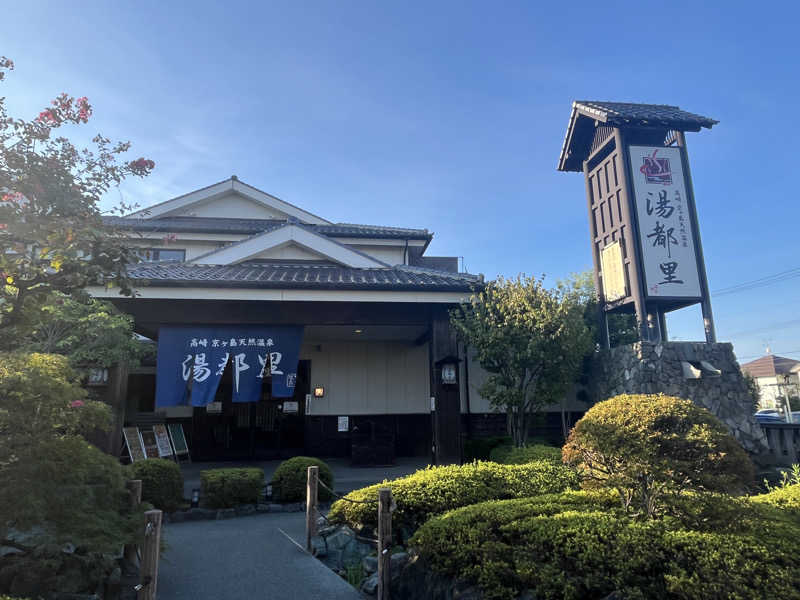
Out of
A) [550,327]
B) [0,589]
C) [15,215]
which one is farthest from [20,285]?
[550,327]

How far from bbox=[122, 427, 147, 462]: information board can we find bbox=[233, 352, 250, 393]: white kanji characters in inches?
150

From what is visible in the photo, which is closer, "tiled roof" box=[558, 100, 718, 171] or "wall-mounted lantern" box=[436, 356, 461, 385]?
"wall-mounted lantern" box=[436, 356, 461, 385]

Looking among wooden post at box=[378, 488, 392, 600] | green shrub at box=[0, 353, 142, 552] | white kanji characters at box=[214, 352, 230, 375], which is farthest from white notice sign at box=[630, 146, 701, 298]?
green shrub at box=[0, 353, 142, 552]

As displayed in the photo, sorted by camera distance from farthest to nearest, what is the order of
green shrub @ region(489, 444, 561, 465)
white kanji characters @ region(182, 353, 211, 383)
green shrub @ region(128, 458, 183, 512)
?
1. white kanji characters @ region(182, 353, 211, 383)
2. green shrub @ region(489, 444, 561, 465)
3. green shrub @ region(128, 458, 183, 512)

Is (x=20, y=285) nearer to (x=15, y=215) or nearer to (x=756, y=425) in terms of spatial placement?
(x=15, y=215)

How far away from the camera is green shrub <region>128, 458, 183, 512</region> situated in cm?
871

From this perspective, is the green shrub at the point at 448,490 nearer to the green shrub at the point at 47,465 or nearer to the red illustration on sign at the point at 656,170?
the green shrub at the point at 47,465

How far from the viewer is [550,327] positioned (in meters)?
11.5

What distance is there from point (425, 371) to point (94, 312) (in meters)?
9.38

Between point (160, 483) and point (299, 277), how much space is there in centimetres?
535

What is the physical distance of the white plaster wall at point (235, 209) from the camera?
19.8m

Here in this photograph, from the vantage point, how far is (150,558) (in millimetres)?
4629

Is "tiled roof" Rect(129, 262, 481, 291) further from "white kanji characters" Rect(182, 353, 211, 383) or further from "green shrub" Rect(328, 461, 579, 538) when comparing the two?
"green shrub" Rect(328, 461, 579, 538)

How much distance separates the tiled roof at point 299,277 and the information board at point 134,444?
438 centimetres
